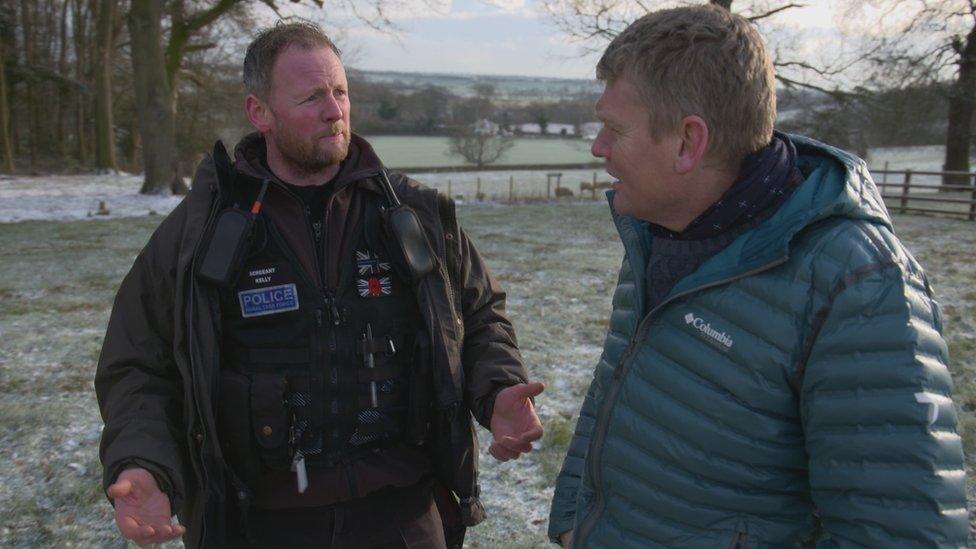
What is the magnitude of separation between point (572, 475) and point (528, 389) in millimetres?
283

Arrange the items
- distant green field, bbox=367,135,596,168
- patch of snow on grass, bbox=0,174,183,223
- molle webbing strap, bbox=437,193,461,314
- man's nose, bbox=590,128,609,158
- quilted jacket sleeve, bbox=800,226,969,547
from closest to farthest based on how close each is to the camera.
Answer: quilted jacket sleeve, bbox=800,226,969,547
man's nose, bbox=590,128,609,158
molle webbing strap, bbox=437,193,461,314
patch of snow on grass, bbox=0,174,183,223
distant green field, bbox=367,135,596,168

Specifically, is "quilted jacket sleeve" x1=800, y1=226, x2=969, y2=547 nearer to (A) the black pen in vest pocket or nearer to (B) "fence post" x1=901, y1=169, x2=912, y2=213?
(A) the black pen in vest pocket

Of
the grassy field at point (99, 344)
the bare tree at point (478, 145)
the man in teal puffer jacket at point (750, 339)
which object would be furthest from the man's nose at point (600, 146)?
the bare tree at point (478, 145)

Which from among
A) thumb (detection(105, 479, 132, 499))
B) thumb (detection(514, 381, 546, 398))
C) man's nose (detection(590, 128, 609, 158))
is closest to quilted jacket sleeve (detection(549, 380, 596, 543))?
thumb (detection(514, 381, 546, 398))

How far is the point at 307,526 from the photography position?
7.69 ft

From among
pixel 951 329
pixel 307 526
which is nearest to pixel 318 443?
pixel 307 526

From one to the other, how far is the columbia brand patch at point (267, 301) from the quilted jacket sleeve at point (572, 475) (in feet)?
3.05

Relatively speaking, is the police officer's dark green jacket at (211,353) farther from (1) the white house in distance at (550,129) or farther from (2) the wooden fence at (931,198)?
(1) the white house in distance at (550,129)

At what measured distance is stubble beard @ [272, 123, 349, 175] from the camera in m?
2.43

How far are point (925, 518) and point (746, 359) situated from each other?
40 cm

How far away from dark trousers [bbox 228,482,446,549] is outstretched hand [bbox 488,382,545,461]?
38 cm

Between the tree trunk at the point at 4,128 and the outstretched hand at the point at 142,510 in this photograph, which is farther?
the tree trunk at the point at 4,128

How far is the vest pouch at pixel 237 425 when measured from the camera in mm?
2240

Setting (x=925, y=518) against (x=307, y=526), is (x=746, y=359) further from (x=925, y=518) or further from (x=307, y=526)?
(x=307, y=526)
